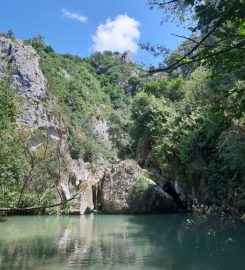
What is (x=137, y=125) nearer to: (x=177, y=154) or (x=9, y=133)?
(x=177, y=154)

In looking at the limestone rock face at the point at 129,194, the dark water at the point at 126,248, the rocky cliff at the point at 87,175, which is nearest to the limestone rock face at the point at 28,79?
the rocky cliff at the point at 87,175

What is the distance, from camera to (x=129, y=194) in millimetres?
33094

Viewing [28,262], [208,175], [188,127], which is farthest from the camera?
[188,127]

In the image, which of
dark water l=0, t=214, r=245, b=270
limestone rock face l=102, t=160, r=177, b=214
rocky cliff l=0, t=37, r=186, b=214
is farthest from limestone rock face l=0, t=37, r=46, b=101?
dark water l=0, t=214, r=245, b=270

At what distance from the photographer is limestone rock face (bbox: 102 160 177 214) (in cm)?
3244

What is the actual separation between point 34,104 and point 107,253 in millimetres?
32411

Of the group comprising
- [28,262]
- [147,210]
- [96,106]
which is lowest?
[28,262]

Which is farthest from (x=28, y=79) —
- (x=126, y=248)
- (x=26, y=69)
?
(x=126, y=248)

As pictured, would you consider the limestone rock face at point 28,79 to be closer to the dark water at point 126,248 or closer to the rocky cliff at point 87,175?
the rocky cliff at point 87,175

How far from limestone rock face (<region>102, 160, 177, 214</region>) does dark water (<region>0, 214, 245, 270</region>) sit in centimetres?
1015

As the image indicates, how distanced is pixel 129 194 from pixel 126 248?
17849mm

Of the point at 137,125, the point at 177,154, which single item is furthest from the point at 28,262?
the point at 137,125

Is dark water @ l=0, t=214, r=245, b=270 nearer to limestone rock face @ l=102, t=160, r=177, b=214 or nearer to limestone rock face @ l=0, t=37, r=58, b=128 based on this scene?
limestone rock face @ l=102, t=160, r=177, b=214

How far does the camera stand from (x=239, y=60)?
14.3 feet
